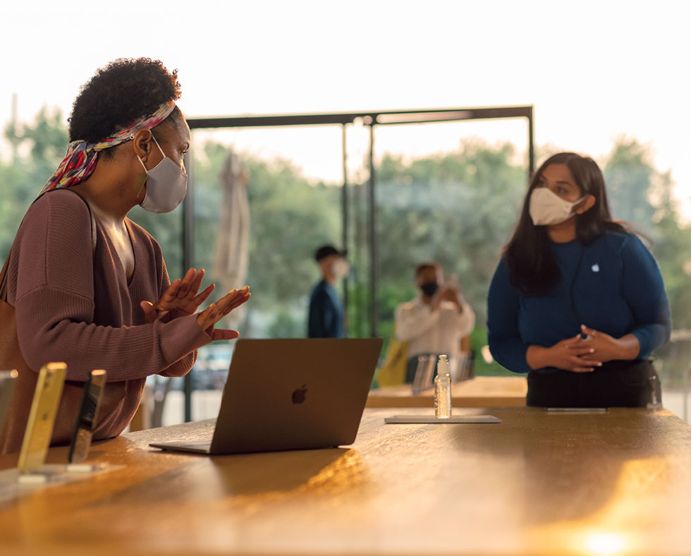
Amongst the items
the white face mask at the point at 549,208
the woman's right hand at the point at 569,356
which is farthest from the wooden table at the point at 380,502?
the white face mask at the point at 549,208

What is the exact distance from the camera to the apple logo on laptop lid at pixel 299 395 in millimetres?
1941

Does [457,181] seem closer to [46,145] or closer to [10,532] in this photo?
[46,145]

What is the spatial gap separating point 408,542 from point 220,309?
100cm

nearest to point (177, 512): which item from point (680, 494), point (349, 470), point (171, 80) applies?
point (349, 470)

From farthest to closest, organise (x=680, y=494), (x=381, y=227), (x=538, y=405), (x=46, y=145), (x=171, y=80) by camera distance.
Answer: (x=46, y=145)
(x=381, y=227)
(x=538, y=405)
(x=171, y=80)
(x=680, y=494)

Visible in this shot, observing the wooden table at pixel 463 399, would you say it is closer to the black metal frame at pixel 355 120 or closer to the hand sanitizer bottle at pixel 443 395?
the hand sanitizer bottle at pixel 443 395

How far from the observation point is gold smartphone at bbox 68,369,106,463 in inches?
66.0

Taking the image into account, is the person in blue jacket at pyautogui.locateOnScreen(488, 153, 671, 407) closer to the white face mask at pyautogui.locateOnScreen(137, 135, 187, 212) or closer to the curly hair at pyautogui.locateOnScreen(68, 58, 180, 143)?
the white face mask at pyautogui.locateOnScreen(137, 135, 187, 212)

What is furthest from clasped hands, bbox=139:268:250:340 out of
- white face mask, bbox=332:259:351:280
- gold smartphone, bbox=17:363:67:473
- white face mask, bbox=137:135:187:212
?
white face mask, bbox=332:259:351:280

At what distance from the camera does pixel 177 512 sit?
1.26 metres

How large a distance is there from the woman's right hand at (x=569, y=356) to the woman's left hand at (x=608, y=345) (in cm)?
2

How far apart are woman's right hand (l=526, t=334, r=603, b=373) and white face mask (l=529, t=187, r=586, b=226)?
1.10 feet

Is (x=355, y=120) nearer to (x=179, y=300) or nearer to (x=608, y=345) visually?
(x=608, y=345)

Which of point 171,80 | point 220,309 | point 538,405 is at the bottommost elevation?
point 538,405
